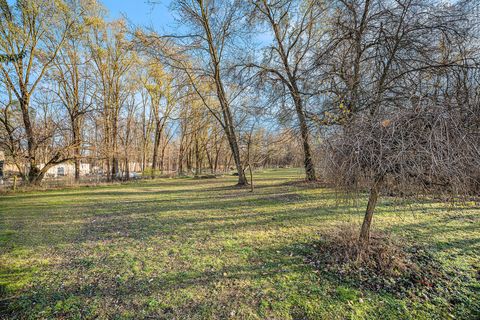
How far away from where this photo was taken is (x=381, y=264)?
3.12 metres

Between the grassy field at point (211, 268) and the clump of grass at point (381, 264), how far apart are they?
0.43 feet

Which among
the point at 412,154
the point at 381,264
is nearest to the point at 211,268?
the point at 381,264

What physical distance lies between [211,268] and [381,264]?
2.50 metres

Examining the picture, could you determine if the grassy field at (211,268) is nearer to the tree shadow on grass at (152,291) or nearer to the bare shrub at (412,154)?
the tree shadow on grass at (152,291)

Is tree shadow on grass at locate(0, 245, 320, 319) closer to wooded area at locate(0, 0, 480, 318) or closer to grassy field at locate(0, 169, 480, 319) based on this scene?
grassy field at locate(0, 169, 480, 319)

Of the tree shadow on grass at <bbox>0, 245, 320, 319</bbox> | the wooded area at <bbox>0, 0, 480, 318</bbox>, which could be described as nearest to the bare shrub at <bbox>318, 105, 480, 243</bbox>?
the wooded area at <bbox>0, 0, 480, 318</bbox>

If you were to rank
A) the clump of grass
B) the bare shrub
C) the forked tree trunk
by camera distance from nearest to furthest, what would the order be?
the bare shrub, the clump of grass, the forked tree trunk

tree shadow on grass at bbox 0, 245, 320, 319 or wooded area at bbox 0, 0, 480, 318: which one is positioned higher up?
wooded area at bbox 0, 0, 480, 318

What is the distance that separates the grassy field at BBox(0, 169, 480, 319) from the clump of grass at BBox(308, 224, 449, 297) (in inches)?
5.2

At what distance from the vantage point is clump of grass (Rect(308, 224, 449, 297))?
9.22 ft

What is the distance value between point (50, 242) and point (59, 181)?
550 inches

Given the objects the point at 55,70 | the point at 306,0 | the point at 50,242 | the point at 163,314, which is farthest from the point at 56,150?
the point at 306,0

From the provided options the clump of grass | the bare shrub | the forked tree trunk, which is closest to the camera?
the bare shrub

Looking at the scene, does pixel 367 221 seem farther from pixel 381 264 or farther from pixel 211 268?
pixel 211 268
